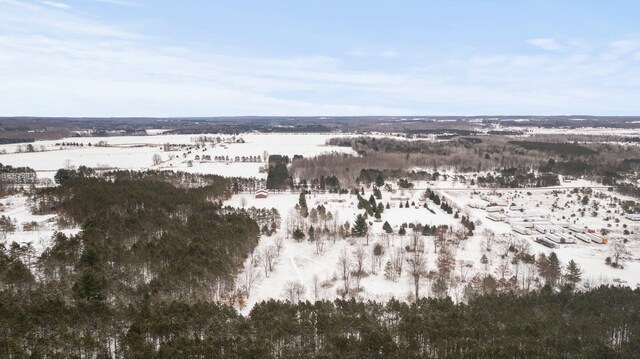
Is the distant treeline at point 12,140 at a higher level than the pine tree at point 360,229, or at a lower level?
higher

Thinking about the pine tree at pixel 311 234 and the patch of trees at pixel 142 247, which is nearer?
the patch of trees at pixel 142 247

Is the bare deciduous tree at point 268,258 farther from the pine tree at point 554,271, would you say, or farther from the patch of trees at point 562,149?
the patch of trees at point 562,149

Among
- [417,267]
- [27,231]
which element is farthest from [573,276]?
[27,231]

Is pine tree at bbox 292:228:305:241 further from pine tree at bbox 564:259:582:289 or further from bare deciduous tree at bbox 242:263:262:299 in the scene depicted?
pine tree at bbox 564:259:582:289

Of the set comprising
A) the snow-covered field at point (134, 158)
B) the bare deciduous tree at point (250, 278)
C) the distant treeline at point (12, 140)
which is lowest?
the bare deciduous tree at point (250, 278)

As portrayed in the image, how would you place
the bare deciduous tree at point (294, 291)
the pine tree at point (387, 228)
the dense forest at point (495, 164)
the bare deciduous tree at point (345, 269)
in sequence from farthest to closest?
the dense forest at point (495, 164)
the pine tree at point (387, 228)
the bare deciduous tree at point (345, 269)
the bare deciduous tree at point (294, 291)

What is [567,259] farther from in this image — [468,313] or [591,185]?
[591,185]

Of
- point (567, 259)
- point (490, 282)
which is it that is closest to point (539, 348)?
point (490, 282)

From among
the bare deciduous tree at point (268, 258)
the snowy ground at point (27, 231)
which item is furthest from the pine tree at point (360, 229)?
the snowy ground at point (27, 231)

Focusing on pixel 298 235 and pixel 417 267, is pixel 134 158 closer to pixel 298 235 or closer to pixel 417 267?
pixel 298 235
